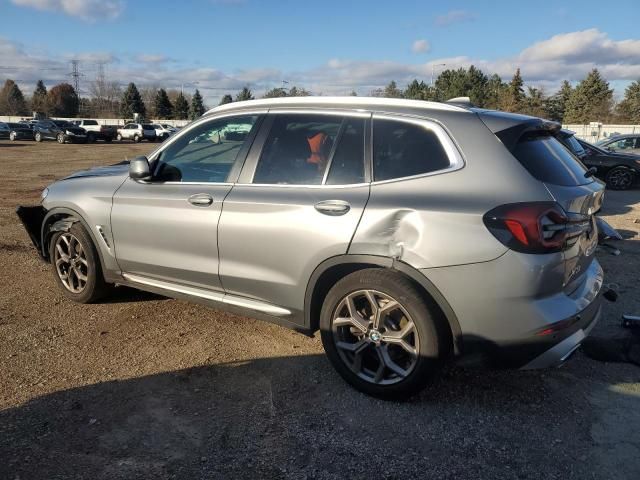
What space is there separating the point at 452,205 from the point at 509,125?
646 millimetres

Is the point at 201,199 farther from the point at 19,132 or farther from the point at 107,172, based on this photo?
the point at 19,132

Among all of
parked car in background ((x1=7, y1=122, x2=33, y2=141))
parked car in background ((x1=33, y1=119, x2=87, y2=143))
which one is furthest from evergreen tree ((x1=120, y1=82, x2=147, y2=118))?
parked car in background ((x1=33, y1=119, x2=87, y2=143))

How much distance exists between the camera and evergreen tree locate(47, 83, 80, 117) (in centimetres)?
8994

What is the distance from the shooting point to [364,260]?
3.05 metres

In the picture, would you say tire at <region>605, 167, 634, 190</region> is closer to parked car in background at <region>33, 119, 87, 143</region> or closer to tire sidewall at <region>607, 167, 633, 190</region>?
tire sidewall at <region>607, 167, 633, 190</region>

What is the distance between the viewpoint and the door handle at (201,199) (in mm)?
3693

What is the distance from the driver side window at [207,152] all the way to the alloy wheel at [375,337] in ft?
4.51

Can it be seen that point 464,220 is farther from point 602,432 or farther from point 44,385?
point 44,385

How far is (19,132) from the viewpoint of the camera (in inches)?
1609

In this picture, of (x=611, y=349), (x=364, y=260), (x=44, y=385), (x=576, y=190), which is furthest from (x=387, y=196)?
(x=44, y=385)

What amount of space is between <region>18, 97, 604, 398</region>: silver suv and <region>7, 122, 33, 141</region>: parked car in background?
143 ft

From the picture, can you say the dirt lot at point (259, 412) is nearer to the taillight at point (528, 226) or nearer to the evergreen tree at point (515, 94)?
the taillight at point (528, 226)

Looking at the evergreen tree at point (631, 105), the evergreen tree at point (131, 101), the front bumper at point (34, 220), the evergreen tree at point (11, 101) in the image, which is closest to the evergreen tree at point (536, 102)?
the evergreen tree at point (631, 105)

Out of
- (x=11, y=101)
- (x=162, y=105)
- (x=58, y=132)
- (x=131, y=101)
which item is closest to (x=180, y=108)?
(x=162, y=105)
